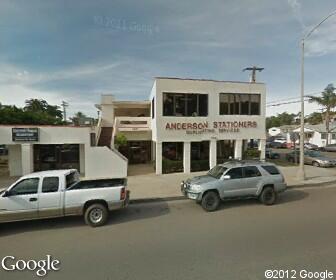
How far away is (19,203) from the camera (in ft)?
22.6

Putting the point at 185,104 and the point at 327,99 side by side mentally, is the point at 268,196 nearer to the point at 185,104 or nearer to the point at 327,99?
the point at 185,104

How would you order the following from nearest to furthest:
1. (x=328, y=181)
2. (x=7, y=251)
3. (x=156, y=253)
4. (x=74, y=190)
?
(x=156, y=253)
(x=7, y=251)
(x=74, y=190)
(x=328, y=181)

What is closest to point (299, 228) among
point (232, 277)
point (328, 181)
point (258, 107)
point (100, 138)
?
point (232, 277)

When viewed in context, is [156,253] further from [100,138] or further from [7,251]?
[100,138]

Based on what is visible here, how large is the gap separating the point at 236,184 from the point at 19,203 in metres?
6.97

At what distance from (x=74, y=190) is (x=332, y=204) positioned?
9.08m

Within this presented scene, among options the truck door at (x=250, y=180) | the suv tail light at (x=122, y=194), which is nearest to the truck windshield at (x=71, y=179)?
the suv tail light at (x=122, y=194)

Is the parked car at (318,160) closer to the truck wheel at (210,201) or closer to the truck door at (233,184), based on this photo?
the truck door at (233,184)

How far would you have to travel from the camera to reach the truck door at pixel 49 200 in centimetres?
702

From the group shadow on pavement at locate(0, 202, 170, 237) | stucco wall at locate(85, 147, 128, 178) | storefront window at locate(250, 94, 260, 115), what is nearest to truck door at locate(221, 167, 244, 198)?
shadow on pavement at locate(0, 202, 170, 237)

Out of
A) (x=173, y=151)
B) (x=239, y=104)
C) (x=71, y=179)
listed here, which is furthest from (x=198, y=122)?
(x=71, y=179)

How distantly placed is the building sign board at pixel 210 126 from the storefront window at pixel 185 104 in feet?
2.26

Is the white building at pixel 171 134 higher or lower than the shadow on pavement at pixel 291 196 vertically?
higher

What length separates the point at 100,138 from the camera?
20.6 meters
